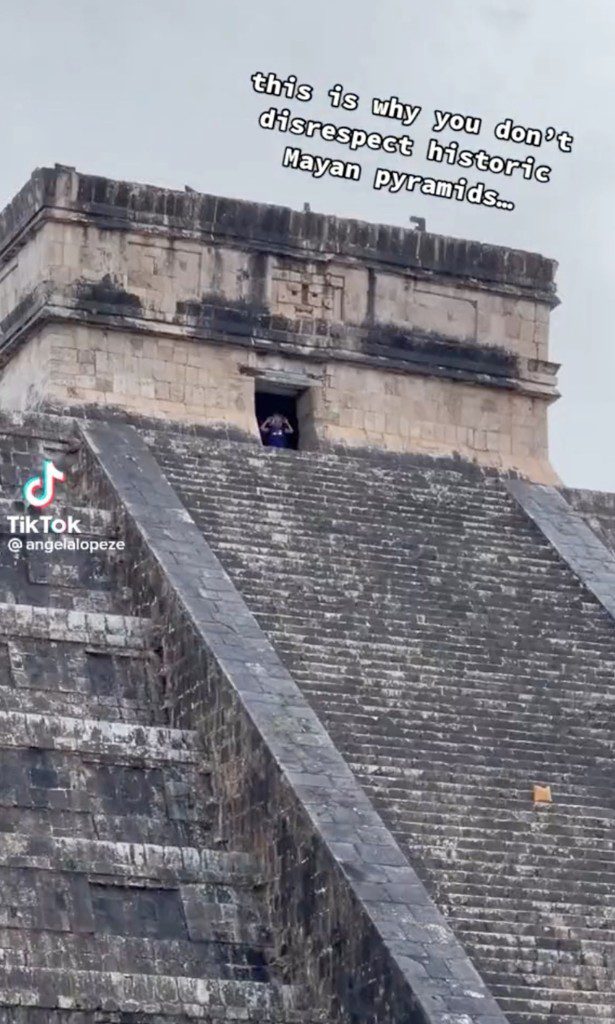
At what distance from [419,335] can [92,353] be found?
273 cm

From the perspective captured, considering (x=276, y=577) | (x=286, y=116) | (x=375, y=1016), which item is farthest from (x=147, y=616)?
(x=286, y=116)

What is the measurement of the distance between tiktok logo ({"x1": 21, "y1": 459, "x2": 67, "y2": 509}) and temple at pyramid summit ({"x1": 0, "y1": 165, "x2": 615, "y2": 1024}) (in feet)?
0.09

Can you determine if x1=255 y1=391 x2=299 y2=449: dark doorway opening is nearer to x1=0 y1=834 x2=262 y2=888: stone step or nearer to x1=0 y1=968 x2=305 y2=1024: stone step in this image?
x1=0 y1=834 x2=262 y2=888: stone step

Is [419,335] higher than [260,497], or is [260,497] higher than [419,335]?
[419,335]

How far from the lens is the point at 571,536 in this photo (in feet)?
78.8

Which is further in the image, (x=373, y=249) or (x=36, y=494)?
(x=373, y=249)

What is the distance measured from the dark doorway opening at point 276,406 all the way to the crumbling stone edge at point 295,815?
10.3 feet

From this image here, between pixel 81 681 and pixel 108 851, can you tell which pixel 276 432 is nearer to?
pixel 81 681

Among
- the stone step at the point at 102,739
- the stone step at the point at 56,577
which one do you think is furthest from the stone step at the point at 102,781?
the stone step at the point at 56,577

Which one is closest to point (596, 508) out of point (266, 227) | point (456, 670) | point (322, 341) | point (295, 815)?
point (322, 341)

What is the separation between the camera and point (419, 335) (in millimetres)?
25219

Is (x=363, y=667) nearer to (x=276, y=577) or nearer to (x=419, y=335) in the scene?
(x=276, y=577)

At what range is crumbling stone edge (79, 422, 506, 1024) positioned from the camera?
17.9 m

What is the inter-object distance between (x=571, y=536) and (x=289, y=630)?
11.8 ft
